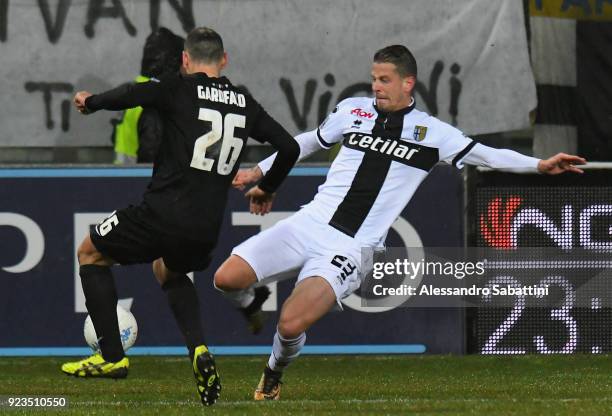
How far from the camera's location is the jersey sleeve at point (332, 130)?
8359 mm

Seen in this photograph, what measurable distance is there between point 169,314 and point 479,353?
2162 millimetres

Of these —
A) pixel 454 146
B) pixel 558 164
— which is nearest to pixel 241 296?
pixel 454 146

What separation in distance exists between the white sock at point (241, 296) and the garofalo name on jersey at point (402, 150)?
1007mm

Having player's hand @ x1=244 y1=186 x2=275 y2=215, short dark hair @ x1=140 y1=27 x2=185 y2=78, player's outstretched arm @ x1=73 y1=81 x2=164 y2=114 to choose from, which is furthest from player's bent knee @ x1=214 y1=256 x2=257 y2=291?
short dark hair @ x1=140 y1=27 x2=185 y2=78

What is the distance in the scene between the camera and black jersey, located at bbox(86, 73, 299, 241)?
7.45m

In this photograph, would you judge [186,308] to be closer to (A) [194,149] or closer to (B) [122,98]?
(A) [194,149]

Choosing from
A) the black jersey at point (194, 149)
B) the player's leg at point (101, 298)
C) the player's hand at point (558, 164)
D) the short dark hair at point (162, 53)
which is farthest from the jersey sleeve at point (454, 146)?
the short dark hair at point (162, 53)

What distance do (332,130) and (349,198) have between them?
1.46ft

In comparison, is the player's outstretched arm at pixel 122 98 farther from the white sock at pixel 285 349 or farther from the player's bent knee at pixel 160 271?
the white sock at pixel 285 349

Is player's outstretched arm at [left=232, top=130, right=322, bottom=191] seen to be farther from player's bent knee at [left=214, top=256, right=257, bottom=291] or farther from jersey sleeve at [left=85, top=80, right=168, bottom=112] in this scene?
jersey sleeve at [left=85, top=80, right=168, bottom=112]

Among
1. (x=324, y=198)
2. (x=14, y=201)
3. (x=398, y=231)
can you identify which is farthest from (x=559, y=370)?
(x=14, y=201)

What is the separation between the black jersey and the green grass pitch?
3.07ft

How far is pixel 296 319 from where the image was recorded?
7789mm

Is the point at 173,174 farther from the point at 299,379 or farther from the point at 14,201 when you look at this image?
the point at 14,201
